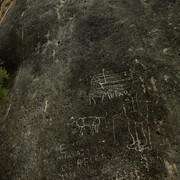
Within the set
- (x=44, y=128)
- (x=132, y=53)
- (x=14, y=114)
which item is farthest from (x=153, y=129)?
(x=14, y=114)

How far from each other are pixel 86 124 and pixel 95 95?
475 mm

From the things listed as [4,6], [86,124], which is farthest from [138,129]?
[4,6]

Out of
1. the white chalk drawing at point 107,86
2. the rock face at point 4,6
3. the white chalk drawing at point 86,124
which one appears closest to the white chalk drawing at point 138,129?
the white chalk drawing at point 107,86

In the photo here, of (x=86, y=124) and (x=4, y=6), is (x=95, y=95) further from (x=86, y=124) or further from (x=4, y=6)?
(x=4, y=6)

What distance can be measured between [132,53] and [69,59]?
1.08 m

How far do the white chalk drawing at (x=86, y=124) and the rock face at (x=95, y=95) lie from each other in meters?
0.01

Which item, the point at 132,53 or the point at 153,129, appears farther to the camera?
the point at 132,53

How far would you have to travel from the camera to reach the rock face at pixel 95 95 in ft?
9.59

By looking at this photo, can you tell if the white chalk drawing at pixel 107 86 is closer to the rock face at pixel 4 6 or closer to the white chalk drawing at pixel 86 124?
the white chalk drawing at pixel 86 124

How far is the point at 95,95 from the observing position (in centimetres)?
337

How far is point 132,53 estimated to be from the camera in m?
3.58

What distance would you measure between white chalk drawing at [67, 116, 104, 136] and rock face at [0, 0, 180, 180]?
1cm

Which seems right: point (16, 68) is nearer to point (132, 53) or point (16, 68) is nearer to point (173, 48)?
point (132, 53)

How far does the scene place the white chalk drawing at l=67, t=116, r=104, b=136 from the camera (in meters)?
3.14
